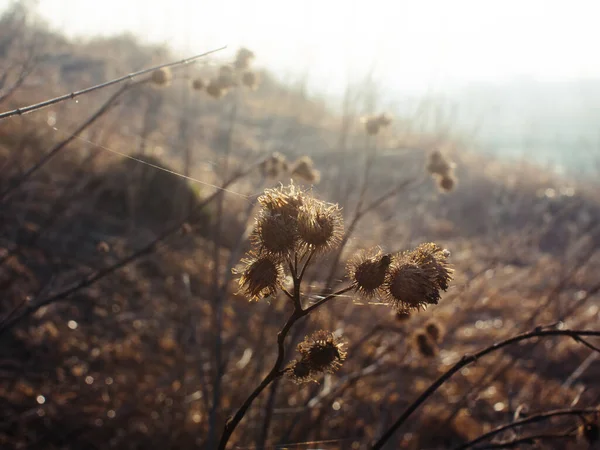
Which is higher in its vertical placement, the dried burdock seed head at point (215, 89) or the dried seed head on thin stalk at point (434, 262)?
the dried seed head on thin stalk at point (434, 262)

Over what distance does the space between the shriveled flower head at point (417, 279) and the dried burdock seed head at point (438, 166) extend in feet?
5.65

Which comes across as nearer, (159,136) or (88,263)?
(88,263)

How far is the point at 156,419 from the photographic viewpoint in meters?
3.20

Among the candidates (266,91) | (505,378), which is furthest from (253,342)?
(266,91)

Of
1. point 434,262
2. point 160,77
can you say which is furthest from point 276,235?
point 160,77

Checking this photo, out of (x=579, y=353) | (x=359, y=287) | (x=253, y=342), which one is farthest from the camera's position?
(x=579, y=353)

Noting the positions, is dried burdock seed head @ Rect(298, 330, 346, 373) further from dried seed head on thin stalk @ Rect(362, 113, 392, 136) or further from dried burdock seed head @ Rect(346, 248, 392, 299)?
dried seed head on thin stalk @ Rect(362, 113, 392, 136)

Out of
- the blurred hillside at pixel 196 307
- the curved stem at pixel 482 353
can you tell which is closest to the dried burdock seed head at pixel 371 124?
the blurred hillside at pixel 196 307

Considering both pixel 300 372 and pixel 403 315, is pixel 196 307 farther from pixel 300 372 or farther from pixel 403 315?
pixel 300 372

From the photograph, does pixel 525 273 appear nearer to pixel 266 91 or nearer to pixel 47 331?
pixel 47 331

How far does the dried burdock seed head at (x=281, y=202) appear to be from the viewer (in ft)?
4.03


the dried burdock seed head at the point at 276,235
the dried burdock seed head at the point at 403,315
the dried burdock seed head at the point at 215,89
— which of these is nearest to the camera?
the dried burdock seed head at the point at 276,235

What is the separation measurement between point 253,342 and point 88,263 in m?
1.37

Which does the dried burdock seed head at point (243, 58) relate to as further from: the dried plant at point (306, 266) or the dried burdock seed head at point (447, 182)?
the dried plant at point (306, 266)
